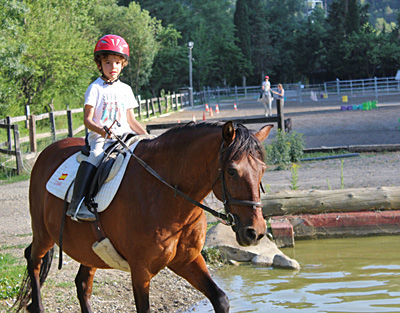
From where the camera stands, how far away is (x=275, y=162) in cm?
1411

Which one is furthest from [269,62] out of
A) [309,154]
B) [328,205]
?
[328,205]

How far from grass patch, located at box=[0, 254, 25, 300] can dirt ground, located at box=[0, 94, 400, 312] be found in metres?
0.13

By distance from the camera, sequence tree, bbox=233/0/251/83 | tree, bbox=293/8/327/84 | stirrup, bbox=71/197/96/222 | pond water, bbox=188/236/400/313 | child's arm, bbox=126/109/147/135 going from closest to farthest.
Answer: stirrup, bbox=71/197/96/222 < child's arm, bbox=126/109/147/135 < pond water, bbox=188/236/400/313 < tree, bbox=293/8/327/84 < tree, bbox=233/0/251/83

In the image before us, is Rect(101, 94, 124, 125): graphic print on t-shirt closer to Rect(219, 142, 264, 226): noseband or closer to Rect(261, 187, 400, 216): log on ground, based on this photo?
Rect(219, 142, 264, 226): noseband

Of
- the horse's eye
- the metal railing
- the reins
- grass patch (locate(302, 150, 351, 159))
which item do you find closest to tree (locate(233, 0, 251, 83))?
the metal railing

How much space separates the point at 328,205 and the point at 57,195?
504cm

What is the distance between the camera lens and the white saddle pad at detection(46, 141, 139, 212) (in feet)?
13.5

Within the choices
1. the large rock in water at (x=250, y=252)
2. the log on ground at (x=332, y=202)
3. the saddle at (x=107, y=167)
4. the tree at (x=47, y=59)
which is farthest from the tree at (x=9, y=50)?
the saddle at (x=107, y=167)

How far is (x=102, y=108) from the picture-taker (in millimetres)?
4543

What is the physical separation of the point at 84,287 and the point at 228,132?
93.5 inches

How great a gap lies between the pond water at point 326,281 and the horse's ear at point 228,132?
268cm

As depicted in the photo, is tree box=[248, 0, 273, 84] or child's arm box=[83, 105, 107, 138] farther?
tree box=[248, 0, 273, 84]

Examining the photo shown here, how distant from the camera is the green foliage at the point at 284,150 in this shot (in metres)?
14.0

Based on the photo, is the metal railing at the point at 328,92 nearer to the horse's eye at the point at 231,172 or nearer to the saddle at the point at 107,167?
the saddle at the point at 107,167
